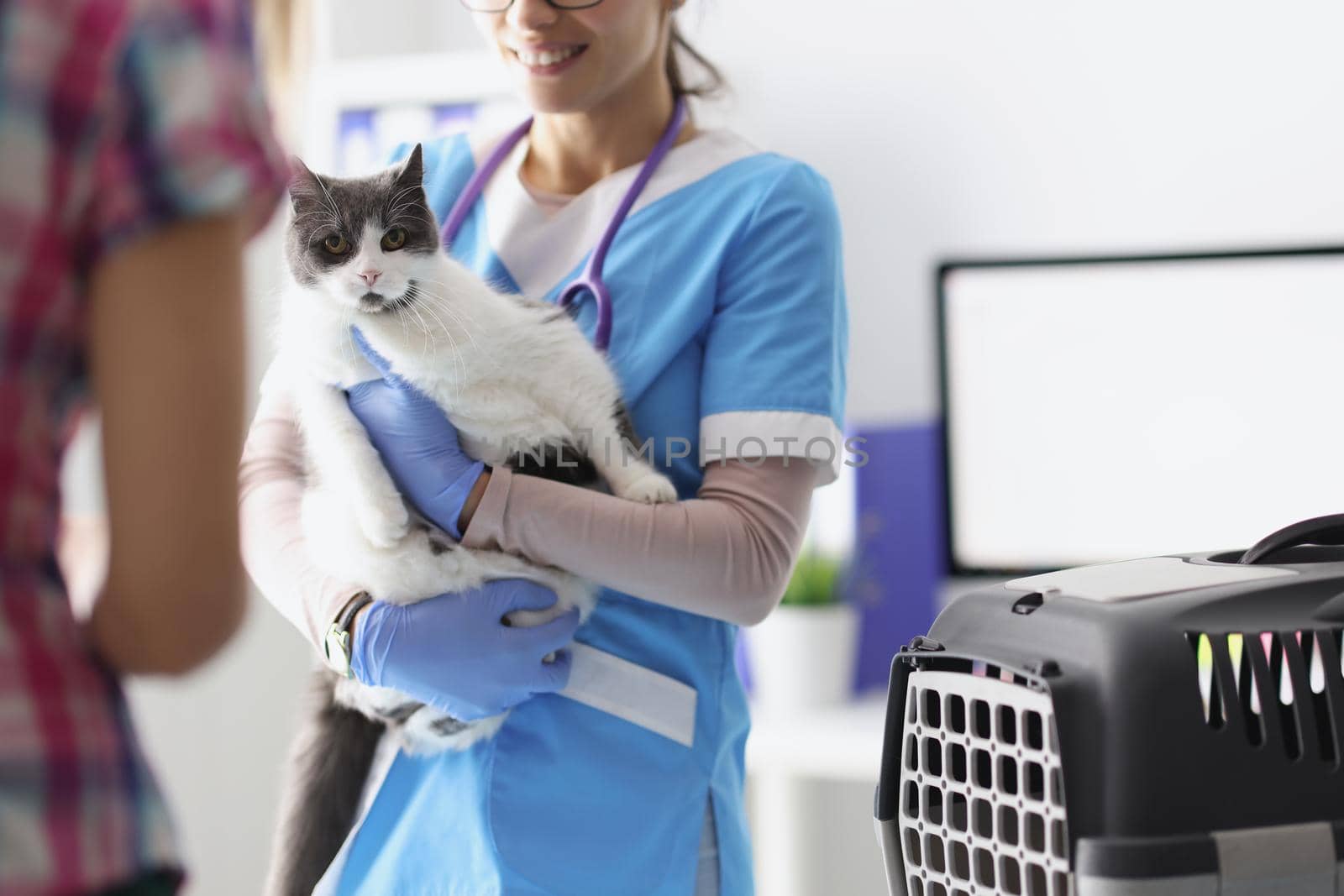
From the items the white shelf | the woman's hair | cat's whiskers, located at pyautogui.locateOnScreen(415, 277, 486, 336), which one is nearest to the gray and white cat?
cat's whiskers, located at pyautogui.locateOnScreen(415, 277, 486, 336)

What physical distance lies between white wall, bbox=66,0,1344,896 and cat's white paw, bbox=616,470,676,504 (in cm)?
105

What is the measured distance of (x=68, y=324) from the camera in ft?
1.70

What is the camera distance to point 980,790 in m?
0.72

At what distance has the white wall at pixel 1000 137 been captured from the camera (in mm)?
2004

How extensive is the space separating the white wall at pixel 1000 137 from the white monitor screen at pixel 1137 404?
0.36ft

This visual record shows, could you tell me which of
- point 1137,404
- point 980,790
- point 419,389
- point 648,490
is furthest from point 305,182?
point 1137,404

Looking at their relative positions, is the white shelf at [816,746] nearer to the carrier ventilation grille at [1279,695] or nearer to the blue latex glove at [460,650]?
the blue latex glove at [460,650]

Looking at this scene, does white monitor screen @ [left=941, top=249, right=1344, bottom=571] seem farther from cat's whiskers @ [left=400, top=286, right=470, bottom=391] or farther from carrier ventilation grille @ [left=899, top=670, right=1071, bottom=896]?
carrier ventilation grille @ [left=899, top=670, right=1071, bottom=896]

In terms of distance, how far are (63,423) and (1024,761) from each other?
52cm

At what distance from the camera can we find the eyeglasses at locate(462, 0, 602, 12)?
3.62 feet

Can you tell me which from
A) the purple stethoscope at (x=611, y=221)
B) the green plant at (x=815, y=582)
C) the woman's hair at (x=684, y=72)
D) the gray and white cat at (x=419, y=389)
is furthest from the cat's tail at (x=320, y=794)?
the green plant at (x=815, y=582)

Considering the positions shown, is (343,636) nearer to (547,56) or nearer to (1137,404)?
(547,56)

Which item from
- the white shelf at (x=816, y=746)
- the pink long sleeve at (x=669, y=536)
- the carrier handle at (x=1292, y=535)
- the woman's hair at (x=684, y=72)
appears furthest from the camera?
the white shelf at (x=816, y=746)

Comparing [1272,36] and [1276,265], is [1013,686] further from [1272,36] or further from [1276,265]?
[1272,36]
